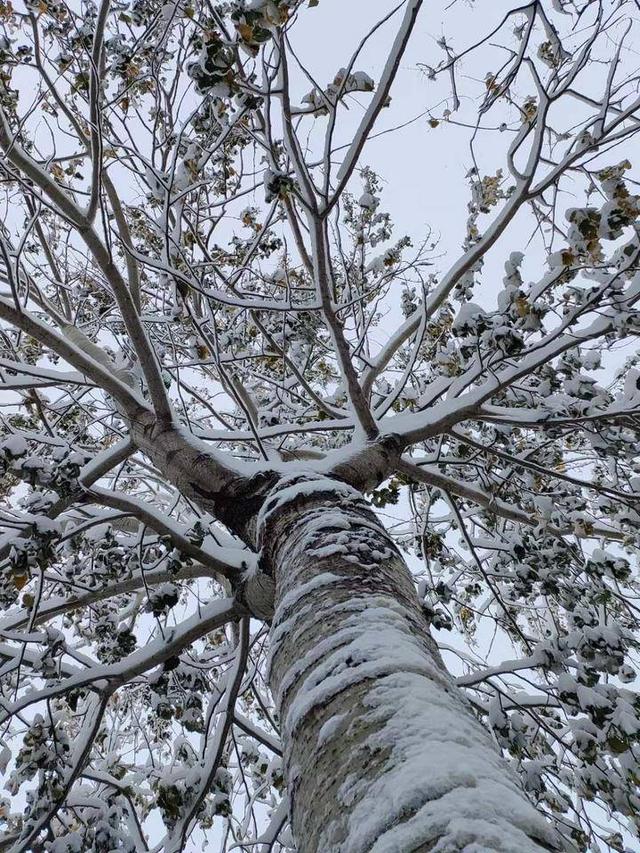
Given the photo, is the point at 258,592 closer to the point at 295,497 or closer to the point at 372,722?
the point at 295,497

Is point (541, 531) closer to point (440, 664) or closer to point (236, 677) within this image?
point (236, 677)

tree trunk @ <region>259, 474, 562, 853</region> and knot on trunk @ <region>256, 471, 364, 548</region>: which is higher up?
knot on trunk @ <region>256, 471, 364, 548</region>

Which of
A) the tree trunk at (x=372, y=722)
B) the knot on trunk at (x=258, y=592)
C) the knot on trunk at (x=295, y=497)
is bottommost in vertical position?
the tree trunk at (x=372, y=722)

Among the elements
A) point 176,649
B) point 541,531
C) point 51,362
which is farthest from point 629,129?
point 51,362

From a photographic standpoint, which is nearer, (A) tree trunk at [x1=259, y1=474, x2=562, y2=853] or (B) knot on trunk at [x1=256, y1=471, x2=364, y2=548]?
(A) tree trunk at [x1=259, y1=474, x2=562, y2=853]

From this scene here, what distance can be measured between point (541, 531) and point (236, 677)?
1736mm

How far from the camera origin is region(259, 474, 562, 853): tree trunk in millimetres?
763

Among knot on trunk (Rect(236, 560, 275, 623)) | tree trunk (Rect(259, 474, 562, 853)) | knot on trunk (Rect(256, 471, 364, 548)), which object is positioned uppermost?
knot on trunk (Rect(256, 471, 364, 548))

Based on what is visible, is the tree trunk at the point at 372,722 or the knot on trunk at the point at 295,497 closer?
the tree trunk at the point at 372,722

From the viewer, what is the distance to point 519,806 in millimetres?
792

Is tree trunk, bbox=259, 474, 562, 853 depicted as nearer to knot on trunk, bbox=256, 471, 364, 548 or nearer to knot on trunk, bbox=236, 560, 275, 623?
knot on trunk, bbox=256, 471, 364, 548

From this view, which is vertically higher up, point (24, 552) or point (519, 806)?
point (24, 552)

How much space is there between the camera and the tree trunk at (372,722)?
2.50 feet

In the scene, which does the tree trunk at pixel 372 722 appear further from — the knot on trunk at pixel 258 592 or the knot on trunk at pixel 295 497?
the knot on trunk at pixel 258 592
